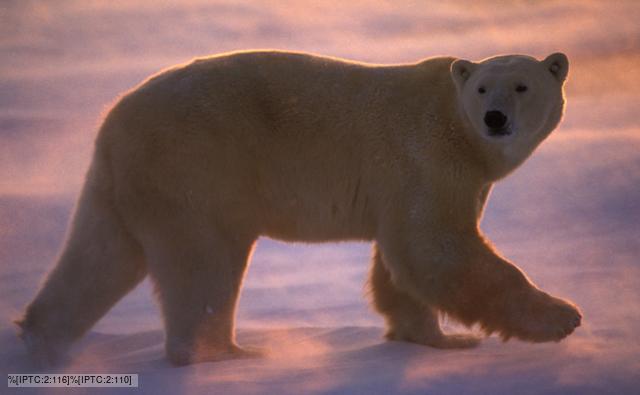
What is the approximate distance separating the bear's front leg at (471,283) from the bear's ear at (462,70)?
0.88 meters

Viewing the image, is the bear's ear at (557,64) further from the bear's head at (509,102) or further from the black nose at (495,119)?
the black nose at (495,119)

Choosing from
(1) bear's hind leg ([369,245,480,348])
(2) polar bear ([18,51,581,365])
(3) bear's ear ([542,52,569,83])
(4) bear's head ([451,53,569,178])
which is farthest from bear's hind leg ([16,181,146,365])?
(3) bear's ear ([542,52,569,83])

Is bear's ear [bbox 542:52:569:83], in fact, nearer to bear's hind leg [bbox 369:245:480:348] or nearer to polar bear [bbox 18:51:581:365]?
polar bear [bbox 18:51:581:365]

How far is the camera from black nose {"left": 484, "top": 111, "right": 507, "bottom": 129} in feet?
17.5

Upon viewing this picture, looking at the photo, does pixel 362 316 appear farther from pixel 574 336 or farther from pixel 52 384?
pixel 52 384

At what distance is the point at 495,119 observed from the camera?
5336 mm

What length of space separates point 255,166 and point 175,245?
66cm

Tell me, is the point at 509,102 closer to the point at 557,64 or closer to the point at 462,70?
the point at 462,70

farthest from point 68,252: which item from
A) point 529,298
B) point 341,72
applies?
point 529,298

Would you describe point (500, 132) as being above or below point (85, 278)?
above

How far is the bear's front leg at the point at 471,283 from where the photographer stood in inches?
203

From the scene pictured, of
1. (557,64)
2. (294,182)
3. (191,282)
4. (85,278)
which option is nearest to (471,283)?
(294,182)

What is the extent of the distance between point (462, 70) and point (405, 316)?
156 centimetres

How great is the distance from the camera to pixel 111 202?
572 cm
